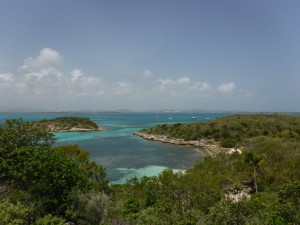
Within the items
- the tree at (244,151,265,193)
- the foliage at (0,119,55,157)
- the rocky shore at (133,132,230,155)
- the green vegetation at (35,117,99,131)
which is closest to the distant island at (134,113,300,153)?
the rocky shore at (133,132,230,155)

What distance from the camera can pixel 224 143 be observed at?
78.5m

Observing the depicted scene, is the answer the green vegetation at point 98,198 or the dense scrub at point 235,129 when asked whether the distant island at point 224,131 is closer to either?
the dense scrub at point 235,129

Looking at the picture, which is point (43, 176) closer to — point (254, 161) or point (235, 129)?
point (254, 161)

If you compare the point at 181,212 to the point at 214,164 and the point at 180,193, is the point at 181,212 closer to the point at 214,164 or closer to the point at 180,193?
the point at 180,193

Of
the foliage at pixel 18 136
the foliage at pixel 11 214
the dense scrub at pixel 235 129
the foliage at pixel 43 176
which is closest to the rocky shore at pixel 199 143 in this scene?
the dense scrub at pixel 235 129

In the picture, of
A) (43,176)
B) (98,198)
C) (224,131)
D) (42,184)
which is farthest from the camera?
(224,131)

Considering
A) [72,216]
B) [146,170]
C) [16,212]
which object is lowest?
[146,170]

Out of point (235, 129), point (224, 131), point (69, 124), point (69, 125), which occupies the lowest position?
point (224, 131)

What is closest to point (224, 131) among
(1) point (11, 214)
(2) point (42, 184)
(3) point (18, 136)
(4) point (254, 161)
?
(4) point (254, 161)

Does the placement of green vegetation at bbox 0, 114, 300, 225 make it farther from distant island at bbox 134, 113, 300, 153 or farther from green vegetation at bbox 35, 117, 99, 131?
green vegetation at bbox 35, 117, 99, 131

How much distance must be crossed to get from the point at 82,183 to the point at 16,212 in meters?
6.69

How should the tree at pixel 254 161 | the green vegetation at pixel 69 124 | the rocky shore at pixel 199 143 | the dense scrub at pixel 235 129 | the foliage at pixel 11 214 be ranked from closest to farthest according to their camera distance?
1. the foliage at pixel 11 214
2. the tree at pixel 254 161
3. the rocky shore at pixel 199 143
4. the dense scrub at pixel 235 129
5. the green vegetation at pixel 69 124

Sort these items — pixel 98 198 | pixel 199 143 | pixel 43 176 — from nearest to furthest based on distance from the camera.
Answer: pixel 98 198, pixel 43 176, pixel 199 143


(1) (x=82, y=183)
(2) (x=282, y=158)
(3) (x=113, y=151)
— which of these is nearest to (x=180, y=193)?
(1) (x=82, y=183)
